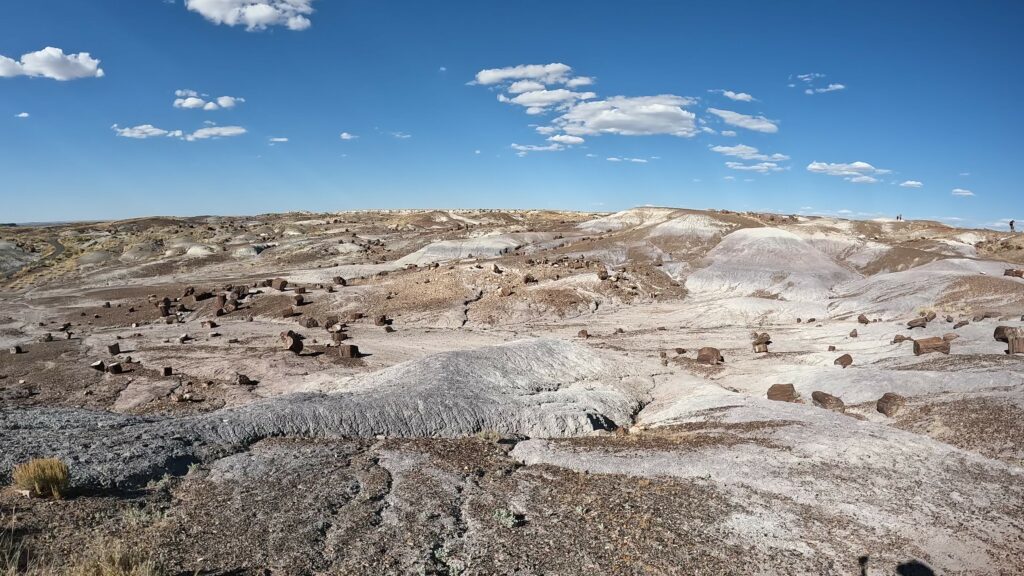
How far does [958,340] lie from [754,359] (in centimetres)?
776

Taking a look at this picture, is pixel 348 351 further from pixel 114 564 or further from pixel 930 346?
pixel 930 346

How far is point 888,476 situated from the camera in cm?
1091

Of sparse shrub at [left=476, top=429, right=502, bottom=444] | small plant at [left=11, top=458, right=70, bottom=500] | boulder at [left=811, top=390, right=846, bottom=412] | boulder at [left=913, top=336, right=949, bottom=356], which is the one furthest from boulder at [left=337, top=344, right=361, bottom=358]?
boulder at [left=913, top=336, right=949, bottom=356]

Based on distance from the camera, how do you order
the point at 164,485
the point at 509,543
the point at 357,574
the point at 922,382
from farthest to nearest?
the point at 922,382 → the point at 164,485 → the point at 509,543 → the point at 357,574

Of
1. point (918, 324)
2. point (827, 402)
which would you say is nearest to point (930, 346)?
point (918, 324)

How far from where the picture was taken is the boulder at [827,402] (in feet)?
57.6

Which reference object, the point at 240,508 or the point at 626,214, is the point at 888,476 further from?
the point at 626,214

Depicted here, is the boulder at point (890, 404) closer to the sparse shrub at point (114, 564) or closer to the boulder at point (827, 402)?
the boulder at point (827, 402)

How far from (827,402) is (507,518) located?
527 inches

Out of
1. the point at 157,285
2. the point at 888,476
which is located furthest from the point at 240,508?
the point at 157,285

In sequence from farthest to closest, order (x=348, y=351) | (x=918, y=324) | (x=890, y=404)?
1. (x=918, y=324)
2. (x=348, y=351)
3. (x=890, y=404)

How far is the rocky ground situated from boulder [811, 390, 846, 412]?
13cm

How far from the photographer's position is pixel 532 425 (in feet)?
54.5

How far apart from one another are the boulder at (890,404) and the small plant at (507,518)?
12.7 m
